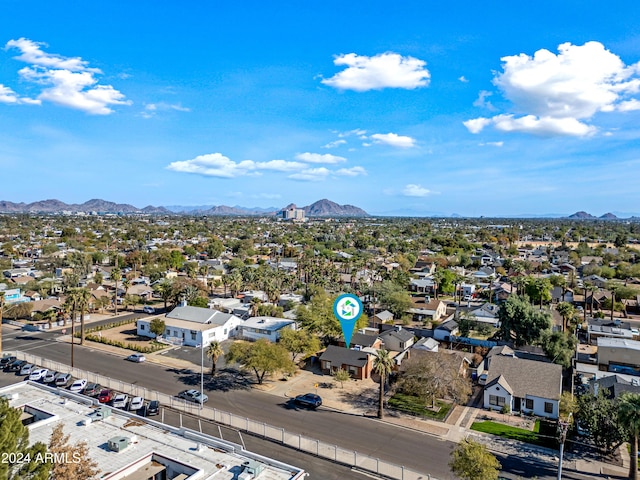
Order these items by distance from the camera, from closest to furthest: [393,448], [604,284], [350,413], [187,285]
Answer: [393,448], [350,413], [187,285], [604,284]

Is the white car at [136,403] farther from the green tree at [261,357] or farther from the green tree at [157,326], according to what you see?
the green tree at [157,326]

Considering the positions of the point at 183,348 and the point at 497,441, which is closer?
the point at 497,441

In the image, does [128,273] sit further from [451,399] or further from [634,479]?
[634,479]

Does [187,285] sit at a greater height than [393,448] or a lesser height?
greater

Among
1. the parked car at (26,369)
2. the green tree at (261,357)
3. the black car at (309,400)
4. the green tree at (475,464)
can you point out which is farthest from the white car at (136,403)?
the green tree at (475,464)

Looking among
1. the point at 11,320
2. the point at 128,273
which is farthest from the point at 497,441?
the point at 128,273

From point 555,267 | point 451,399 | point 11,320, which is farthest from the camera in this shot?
point 555,267

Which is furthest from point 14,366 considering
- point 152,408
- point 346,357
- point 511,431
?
point 511,431

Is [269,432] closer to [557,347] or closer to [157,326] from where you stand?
[157,326]
